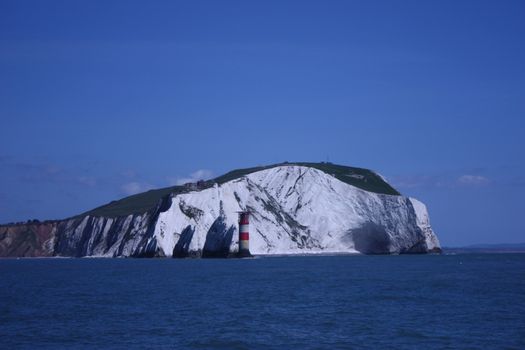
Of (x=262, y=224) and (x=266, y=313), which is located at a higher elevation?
(x=262, y=224)

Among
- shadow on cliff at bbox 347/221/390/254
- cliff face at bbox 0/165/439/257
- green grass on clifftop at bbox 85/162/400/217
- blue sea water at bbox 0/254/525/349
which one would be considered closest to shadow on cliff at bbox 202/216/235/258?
cliff face at bbox 0/165/439/257

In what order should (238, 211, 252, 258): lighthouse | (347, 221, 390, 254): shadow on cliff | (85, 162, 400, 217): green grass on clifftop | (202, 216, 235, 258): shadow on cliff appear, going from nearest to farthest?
1. (238, 211, 252, 258): lighthouse
2. (202, 216, 235, 258): shadow on cliff
3. (347, 221, 390, 254): shadow on cliff
4. (85, 162, 400, 217): green grass on clifftop

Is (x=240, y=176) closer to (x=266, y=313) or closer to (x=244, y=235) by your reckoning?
(x=244, y=235)

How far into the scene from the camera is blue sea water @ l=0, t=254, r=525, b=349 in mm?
25500

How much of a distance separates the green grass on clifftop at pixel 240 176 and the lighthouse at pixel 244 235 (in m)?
26.0

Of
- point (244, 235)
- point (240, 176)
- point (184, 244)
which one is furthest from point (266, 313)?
point (240, 176)

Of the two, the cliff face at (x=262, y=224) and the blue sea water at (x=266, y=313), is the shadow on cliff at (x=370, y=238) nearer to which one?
the cliff face at (x=262, y=224)

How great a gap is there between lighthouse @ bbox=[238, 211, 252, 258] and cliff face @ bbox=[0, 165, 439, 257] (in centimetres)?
101

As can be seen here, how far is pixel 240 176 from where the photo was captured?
11181 cm

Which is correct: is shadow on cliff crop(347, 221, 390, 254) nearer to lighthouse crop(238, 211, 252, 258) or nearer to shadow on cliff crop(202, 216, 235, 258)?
lighthouse crop(238, 211, 252, 258)

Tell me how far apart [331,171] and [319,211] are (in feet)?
55.3

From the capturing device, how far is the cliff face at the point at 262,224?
88750 millimetres

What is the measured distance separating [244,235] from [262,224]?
9.46 m

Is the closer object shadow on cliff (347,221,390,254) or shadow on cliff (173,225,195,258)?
shadow on cliff (173,225,195,258)
